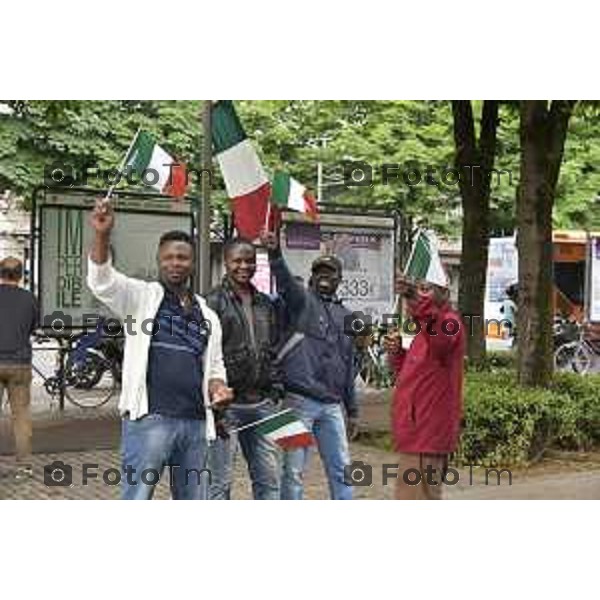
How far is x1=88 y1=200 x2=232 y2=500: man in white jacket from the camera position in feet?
15.9

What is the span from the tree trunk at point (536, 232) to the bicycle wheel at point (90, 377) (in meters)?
4.99

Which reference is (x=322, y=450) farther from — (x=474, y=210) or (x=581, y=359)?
(x=581, y=359)

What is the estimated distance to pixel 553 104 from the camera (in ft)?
28.6

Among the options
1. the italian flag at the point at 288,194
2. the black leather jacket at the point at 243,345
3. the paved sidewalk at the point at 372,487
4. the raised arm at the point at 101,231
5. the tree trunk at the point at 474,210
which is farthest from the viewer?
the tree trunk at the point at 474,210

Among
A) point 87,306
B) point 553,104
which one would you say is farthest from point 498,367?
point 87,306

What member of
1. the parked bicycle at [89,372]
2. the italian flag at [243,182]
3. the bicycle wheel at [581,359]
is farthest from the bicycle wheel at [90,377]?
the bicycle wheel at [581,359]

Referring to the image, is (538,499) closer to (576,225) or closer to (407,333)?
(407,333)

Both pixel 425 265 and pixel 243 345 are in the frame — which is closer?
pixel 243 345

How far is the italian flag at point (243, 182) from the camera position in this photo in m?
5.95

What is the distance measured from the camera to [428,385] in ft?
18.0

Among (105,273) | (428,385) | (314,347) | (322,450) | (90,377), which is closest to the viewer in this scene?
(105,273)

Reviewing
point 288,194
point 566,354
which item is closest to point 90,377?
point 288,194

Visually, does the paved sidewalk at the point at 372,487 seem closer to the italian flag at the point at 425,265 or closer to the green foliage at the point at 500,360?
the italian flag at the point at 425,265

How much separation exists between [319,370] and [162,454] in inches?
54.5
